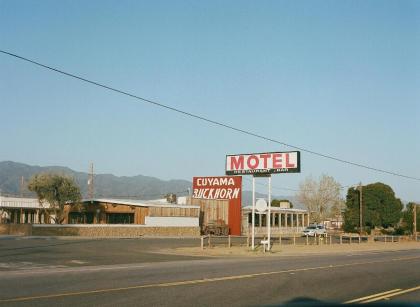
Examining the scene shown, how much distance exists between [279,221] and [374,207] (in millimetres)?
16532

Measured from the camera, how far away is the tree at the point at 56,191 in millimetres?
52500

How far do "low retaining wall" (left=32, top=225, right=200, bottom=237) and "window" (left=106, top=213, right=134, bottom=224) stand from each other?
15.4 ft

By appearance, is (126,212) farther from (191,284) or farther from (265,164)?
(191,284)

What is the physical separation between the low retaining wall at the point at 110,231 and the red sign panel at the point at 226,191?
636 cm

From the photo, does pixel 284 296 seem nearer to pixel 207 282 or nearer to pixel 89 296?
pixel 207 282

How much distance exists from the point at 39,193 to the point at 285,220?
30.1 metres

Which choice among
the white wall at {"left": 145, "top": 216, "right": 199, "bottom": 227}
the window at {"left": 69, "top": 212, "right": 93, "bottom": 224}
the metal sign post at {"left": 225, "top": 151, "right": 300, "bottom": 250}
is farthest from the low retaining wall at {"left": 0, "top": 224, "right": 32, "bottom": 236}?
the metal sign post at {"left": 225, "top": 151, "right": 300, "bottom": 250}

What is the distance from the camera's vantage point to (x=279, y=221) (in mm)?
64812

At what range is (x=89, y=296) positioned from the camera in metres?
11.7

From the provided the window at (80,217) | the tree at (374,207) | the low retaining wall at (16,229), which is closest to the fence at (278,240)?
the tree at (374,207)

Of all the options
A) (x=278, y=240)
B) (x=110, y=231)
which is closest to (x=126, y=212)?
(x=110, y=231)

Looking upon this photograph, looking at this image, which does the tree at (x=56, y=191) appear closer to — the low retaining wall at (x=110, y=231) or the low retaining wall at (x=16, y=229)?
the low retaining wall at (x=110, y=231)

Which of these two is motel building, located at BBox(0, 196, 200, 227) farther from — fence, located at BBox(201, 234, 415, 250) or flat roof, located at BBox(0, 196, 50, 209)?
fence, located at BBox(201, 234, 415, 250)

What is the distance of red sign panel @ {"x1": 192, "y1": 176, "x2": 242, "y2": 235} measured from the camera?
57.9 metres
